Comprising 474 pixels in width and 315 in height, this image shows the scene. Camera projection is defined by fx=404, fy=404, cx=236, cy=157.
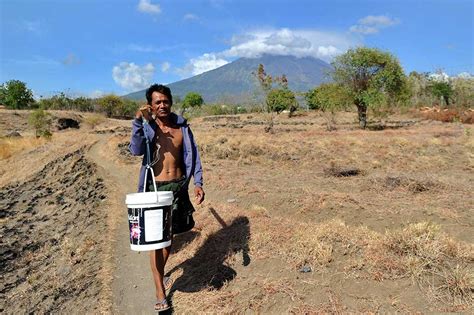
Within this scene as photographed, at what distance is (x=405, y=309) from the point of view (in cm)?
355

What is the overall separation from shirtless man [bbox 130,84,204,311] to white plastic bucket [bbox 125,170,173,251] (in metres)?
0.39

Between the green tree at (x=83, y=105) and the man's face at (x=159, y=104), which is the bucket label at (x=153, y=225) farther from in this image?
the green tree at (x=83, y=105)

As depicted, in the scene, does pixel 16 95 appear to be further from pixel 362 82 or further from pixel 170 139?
pixel 170 139

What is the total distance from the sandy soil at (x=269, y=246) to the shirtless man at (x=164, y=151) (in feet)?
2.04

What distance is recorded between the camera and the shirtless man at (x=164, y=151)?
13.4 ft

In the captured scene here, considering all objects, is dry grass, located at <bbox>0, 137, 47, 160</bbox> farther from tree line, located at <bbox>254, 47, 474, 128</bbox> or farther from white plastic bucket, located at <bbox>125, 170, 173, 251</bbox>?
white plastic bucket, located at <bbox>125, 170, 173, 251</bbox>

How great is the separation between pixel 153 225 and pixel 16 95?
62.7m

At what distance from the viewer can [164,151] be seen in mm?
4289

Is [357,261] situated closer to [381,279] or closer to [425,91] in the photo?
[381,279]

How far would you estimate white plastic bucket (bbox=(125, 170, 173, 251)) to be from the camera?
3.68m

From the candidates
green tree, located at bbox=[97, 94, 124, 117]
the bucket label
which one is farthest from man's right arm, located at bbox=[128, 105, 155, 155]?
green tree, located at bbox=[97, 94, 124, 117]

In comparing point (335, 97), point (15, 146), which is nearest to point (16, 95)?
point (15, 146)

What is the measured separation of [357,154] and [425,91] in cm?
4932

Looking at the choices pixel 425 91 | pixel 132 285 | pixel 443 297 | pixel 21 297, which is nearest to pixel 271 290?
pixel 443 297
